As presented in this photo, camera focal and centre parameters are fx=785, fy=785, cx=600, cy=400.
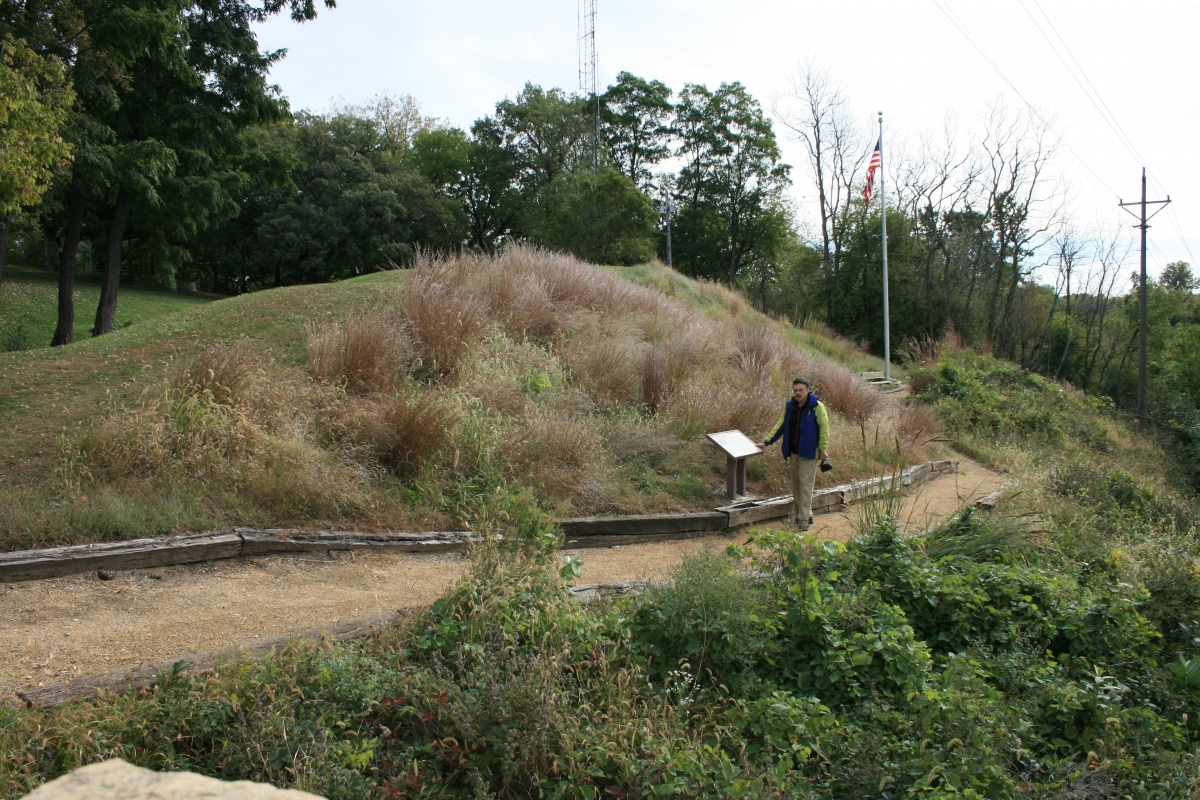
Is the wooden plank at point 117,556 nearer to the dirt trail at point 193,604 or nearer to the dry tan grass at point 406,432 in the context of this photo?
the dirt trail at point 193,604

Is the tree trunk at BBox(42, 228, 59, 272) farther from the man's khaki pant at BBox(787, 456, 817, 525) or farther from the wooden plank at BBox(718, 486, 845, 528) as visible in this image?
the man's khaki pant at BBox(787, 456, 817, 525)

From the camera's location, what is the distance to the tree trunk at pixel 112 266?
1812cm

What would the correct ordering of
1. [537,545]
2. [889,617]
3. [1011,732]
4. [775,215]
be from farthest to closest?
[775,215]
[537,545]
[889,617]
[1011,732]

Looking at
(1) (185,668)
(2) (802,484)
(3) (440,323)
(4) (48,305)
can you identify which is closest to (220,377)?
(3) (440,323)

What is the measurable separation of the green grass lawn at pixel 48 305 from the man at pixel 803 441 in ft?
56.0

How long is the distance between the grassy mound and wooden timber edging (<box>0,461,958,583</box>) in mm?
264

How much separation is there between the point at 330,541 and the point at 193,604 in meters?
1.33

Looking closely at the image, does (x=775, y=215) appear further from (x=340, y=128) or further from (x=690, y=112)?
(x=340, y=128)

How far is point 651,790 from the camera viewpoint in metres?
3.43

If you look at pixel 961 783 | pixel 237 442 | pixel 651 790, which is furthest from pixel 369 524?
pixel 961 783

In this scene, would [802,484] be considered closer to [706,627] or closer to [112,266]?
[706,627]

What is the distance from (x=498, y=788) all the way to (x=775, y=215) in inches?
1614

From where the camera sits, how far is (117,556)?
5.63 meters

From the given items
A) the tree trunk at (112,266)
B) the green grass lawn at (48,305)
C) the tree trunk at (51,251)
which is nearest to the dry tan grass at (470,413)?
the tree trunk at (112,266)
